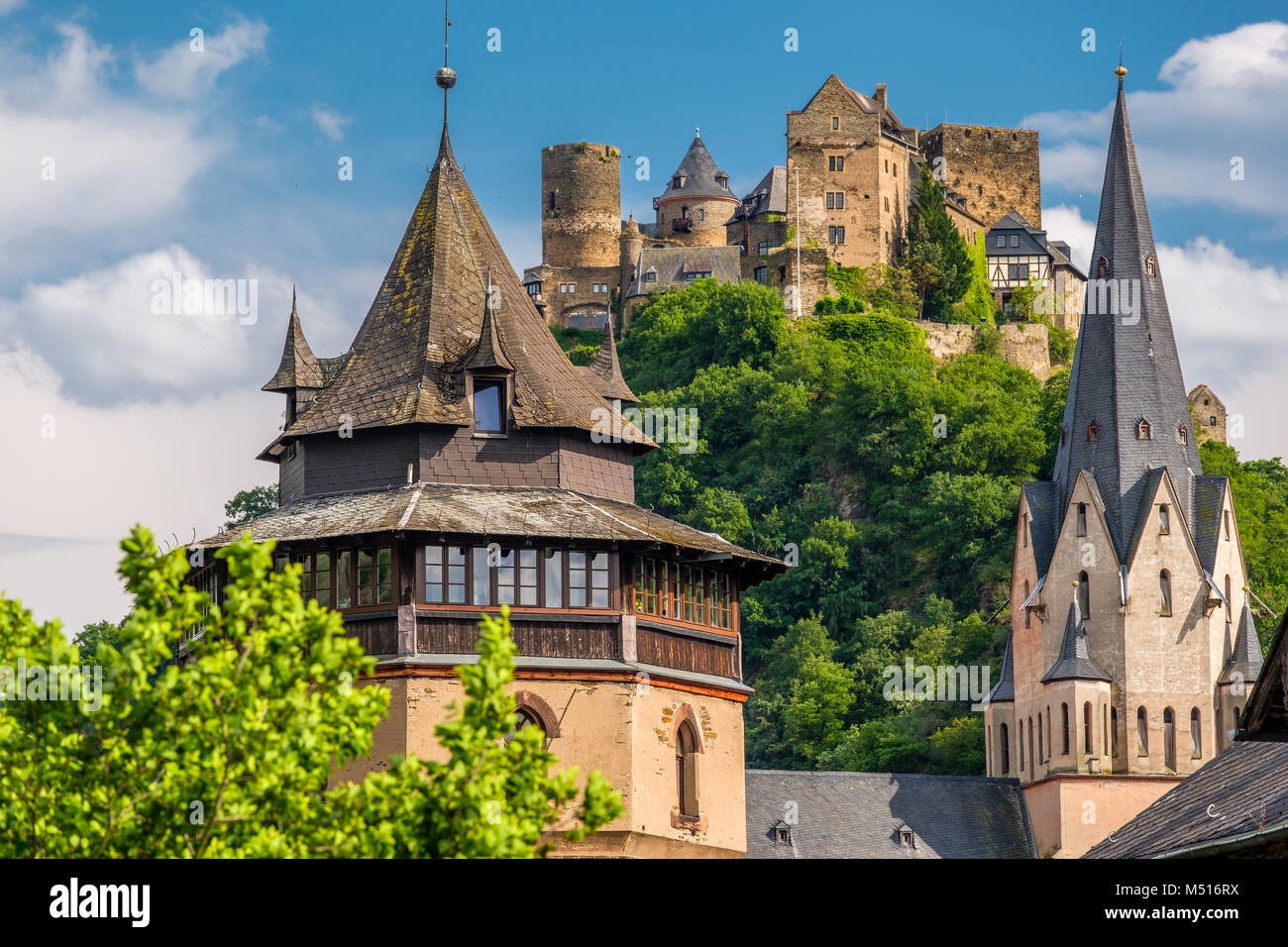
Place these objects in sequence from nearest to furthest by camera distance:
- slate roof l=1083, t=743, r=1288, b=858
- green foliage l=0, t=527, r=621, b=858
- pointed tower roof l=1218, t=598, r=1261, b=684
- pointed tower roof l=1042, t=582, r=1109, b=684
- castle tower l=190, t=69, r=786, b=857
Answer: green foliage l=0, t=527, r=621, b=858, slate roof l=1083, t=743, r=1288, b=858, castle tower l=190, t=69, r=786, b=857, pointed tower roof l=1218, t=598, r=1261, b=684, pointed tower roof l=1042, t=582, r=1109, b=684

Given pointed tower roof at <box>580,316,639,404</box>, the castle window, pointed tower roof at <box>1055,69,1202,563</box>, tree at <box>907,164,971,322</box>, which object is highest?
tree at <box>907,164,971,322</box>

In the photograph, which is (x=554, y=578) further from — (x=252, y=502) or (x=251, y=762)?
(x=252, y=502)

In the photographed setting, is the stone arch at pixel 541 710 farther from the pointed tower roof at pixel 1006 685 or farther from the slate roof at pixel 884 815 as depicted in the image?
the pointed tower roof at pixel 1006 685

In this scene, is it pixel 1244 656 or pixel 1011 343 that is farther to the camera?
pixel 1011 343

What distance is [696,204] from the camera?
14212 cm

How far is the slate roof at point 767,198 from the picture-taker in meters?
138

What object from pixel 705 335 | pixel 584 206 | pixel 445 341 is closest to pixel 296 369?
pixel 445 341

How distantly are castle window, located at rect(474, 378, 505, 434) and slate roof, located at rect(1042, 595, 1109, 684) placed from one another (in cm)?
2703

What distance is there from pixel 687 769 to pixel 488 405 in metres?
6.94

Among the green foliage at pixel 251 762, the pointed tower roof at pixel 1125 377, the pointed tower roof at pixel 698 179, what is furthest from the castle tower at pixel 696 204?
the green foliage at pixel 251 762

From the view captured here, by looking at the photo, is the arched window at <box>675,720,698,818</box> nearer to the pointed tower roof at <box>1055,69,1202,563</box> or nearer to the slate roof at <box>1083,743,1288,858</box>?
the slate roof at <box>1083,743,1288,858</box>

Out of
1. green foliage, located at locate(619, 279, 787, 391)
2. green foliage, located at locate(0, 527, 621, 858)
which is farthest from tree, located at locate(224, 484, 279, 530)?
green foliage, located at locate(0, 527, 621, 858)

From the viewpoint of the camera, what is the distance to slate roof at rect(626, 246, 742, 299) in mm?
130875

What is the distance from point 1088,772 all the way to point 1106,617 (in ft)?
14.0
